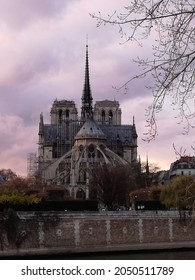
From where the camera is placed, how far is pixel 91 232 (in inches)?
1198

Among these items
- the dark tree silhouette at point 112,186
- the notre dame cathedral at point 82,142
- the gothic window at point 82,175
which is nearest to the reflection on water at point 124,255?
the dark tree silhouette at point 112,186

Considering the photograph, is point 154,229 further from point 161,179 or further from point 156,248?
point 161,179

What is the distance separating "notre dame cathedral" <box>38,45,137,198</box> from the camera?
64188 millimetres

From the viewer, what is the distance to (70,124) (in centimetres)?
8012

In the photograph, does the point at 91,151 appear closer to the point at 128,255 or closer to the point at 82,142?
the point at 82,142

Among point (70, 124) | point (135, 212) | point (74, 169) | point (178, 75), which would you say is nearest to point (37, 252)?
point (135, 212)

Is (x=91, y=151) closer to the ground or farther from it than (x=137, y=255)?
farther from it

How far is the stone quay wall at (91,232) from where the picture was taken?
28.5m

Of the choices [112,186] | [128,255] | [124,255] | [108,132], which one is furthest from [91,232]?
[108,132]

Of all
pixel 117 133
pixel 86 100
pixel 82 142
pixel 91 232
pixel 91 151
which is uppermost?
pixel 86 100

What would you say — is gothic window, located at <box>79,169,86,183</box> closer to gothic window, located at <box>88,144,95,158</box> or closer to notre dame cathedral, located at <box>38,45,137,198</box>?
notre dame cathedral, located at <box>38,45,137,198</box>

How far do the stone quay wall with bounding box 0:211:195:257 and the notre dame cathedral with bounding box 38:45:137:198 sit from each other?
27.0m

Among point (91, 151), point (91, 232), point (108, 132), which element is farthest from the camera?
point (108, 132)

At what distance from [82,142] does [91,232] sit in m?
40.9
